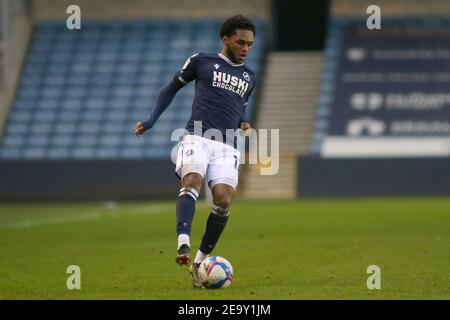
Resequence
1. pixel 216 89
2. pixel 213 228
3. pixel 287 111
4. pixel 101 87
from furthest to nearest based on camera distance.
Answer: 1. pixel 101 87
2. pixel 287 111
3. pixel 216 89
4. pixel 213 228

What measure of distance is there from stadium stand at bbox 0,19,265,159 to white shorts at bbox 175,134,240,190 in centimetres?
2109

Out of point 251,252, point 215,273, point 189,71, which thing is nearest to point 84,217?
point 251,252

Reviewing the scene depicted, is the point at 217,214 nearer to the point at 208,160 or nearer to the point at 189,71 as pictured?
the point at 208,160

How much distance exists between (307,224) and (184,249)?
9.70 metres

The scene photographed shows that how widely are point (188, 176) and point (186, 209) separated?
0.33 meters

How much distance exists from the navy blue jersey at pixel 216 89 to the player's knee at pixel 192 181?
509 millimetres

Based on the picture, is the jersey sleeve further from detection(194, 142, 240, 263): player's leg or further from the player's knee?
the player's knee

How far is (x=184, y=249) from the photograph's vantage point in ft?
29.8

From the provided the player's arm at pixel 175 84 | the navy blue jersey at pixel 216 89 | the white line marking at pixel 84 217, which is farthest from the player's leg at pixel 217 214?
the white line marking at pixel 84 217

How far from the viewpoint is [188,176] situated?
968 centimetres

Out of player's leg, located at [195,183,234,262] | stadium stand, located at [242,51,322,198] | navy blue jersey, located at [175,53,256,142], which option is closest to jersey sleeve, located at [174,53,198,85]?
navy blue jersey, located at [175,53,256,142]

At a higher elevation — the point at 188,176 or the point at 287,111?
the point at 287,111

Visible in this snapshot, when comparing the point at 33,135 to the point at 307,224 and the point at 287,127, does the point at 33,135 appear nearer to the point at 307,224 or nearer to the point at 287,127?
the point at 287,127

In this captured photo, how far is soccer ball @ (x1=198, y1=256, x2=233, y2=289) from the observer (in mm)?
9203
